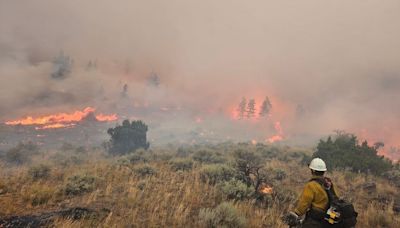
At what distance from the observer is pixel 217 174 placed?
555 inches

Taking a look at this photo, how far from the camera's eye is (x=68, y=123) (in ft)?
255

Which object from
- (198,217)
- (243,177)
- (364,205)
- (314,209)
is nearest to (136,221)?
(198,217)

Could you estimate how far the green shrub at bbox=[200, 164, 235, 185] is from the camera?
1369 centimetres

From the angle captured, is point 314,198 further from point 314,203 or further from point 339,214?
point 339,214

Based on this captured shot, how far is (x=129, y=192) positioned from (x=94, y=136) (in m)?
69.0

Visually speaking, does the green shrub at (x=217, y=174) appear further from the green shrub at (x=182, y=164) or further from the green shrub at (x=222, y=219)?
the green shrub at (x=222, y=219)

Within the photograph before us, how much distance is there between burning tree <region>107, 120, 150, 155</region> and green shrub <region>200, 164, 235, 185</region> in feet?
87.0

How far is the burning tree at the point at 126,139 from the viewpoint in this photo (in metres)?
40.2

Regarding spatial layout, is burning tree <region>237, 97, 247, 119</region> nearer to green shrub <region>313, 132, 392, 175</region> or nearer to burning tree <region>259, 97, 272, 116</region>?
burning tree <region>259, 97, 272, 116</region>

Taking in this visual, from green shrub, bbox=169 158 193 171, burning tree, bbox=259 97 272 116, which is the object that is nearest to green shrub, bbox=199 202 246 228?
green shrub, bbox=169 158 193 171

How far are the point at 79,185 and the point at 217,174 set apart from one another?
5.88 m

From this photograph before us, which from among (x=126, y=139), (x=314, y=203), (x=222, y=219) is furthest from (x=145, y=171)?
(x=126, y=139)

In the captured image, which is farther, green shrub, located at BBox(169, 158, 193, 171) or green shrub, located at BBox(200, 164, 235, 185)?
green shrub, located at BBox(169, 158, 193, 171)

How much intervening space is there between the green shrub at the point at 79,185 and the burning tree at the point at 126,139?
27.6 m
